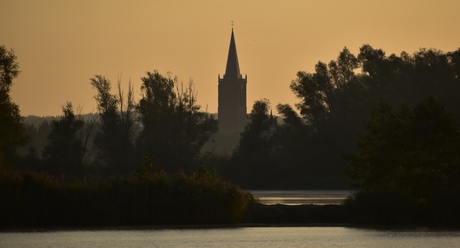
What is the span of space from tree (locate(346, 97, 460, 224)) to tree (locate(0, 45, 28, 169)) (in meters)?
29.6

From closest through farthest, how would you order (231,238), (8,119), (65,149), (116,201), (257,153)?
(231,238) → (116,201) → (8,119) → (65,149) → (257,153)

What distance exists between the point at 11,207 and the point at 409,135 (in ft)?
68.4

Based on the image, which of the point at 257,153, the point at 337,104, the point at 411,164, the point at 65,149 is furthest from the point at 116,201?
the point at 337,104

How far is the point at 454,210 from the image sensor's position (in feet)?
203

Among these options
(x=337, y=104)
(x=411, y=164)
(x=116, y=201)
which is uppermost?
(x=337, y=104)

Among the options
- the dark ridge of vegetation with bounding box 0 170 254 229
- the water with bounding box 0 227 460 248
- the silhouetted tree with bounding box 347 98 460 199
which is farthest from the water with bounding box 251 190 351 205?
the water with bounding box 0 227 460 248

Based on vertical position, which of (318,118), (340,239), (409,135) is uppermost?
(318,118)

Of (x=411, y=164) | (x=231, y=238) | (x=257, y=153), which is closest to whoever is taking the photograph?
(x=231, y=238)

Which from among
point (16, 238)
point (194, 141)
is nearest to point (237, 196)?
point (16, 238)

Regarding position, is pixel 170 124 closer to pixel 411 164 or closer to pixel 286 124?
pixel 286 124

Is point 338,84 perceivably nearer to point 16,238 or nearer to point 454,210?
point 454,210

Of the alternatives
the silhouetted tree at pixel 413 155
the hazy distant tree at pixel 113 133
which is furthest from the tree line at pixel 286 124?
the silhouetted tree at pixel 413 155

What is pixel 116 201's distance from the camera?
198 feet

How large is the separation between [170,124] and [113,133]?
7278mm
